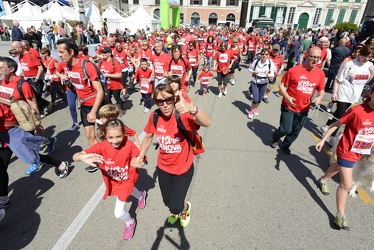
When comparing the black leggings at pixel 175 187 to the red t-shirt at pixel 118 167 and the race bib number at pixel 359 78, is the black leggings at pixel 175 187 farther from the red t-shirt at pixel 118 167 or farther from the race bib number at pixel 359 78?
the race bib number at pixel 359 78

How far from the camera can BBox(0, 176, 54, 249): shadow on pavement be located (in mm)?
2764

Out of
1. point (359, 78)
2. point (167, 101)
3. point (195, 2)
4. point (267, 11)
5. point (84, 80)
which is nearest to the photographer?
point (167, 101)

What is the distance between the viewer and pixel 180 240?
2.78 metres

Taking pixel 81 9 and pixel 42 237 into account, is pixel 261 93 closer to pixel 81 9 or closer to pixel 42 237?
pixel 42 237

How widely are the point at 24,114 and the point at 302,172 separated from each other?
4.79 meters

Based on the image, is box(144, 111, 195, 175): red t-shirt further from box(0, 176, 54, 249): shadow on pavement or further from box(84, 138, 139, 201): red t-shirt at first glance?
box(0, 176, 54, 249): shadow on pavement

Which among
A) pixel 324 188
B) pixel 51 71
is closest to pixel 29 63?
pixel 51 71

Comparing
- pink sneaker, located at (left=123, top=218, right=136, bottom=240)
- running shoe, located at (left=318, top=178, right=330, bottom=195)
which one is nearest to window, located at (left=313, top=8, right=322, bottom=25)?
running shoe, located at (left=318, top=178, right=330, bottom=195)

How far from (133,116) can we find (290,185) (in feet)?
15.6

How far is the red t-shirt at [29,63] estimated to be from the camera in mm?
5859

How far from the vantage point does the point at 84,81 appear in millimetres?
3891

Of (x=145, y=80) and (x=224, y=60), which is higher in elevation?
(x=224, y=60)

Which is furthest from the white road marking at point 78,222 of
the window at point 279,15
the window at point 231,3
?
the window at point 231,3

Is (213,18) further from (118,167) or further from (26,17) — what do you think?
(118,167)
